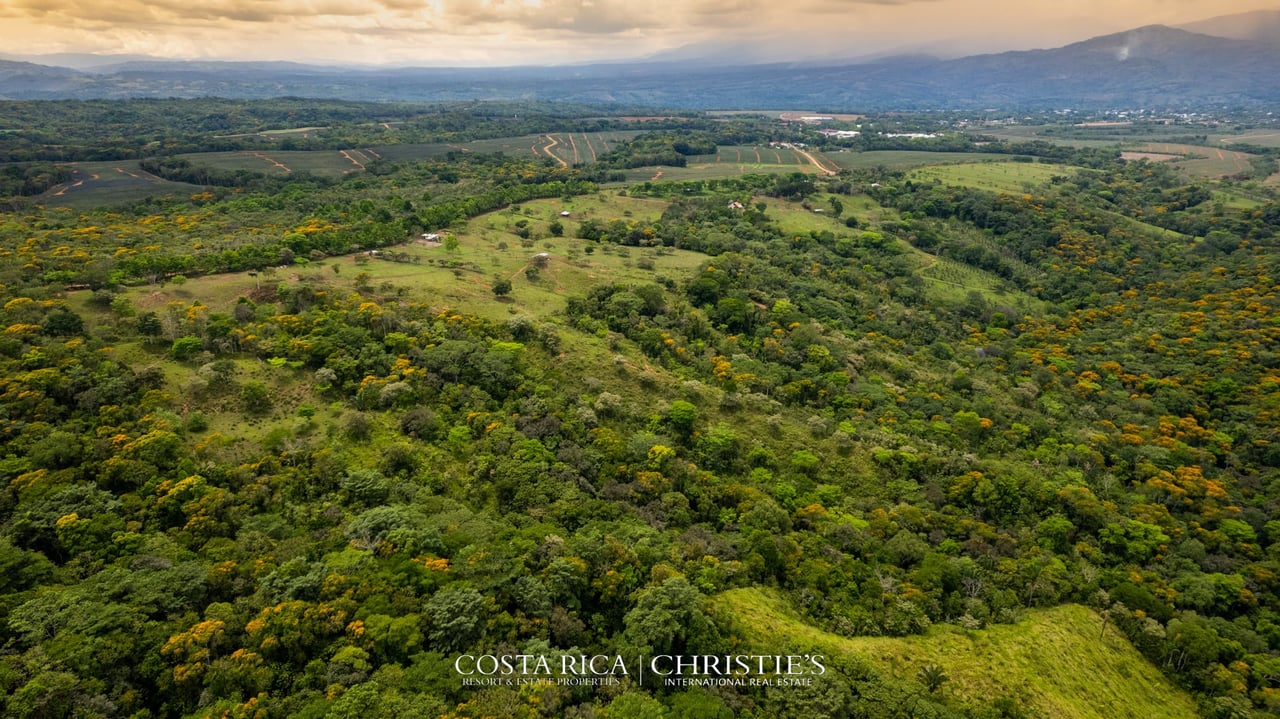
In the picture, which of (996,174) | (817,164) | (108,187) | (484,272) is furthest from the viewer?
(817,164)

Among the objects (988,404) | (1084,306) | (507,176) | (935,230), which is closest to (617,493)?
(988,404)

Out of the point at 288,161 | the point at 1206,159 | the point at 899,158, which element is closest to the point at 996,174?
the point at 899,158

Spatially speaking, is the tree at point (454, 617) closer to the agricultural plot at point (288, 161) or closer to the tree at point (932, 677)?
the tree at point (932, 677)

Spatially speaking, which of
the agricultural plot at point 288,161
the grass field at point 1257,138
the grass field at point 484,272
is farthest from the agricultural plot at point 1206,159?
the agricultural plot at point 288,161

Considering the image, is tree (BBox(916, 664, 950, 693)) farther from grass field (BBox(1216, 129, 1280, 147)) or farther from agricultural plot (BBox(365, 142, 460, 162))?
grass field (BBox(1216, 129, 1280, 147))

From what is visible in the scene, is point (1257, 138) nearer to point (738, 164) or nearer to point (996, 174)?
point (996, 174)

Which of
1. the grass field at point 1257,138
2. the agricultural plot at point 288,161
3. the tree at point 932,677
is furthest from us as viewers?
the grass field at point 1257,138

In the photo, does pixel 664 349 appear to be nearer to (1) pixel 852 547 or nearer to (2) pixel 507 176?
(1) pixel 852 547
